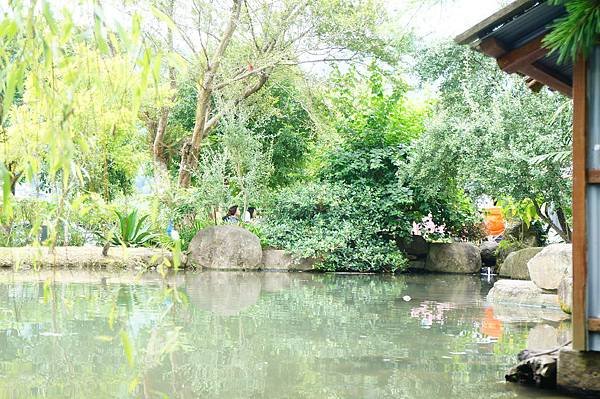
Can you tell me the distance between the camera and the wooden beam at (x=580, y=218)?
5754mm

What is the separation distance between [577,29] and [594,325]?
2.13 meters

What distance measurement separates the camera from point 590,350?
5.81m

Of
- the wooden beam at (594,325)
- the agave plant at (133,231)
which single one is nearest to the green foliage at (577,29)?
the wooden beam at (594,325)

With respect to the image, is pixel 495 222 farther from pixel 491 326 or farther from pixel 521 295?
pixel 491 326

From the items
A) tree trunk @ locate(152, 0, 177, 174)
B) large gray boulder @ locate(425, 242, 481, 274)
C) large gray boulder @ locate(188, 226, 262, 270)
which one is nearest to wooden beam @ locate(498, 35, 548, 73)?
large gray boulder @ locate(188, 226, 262, 270)

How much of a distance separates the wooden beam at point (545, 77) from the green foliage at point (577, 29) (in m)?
0.91

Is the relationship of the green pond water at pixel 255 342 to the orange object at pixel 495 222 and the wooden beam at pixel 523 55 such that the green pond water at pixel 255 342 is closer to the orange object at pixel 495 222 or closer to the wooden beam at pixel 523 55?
the wooden beam at pixel 523 55

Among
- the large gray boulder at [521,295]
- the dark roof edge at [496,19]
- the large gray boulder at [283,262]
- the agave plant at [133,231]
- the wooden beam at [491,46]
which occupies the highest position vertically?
the dark roof edge at [496,19]

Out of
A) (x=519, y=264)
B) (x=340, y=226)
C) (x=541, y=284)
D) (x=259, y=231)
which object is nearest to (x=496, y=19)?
(x=541, y=284)

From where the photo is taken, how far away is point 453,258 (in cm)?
2180

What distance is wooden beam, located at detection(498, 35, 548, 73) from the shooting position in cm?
629

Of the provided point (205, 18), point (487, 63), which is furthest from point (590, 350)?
point (205, 18)

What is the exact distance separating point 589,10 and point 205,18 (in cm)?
1800

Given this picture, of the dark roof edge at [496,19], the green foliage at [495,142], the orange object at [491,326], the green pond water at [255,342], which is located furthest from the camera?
the green foliage at [495,142]
